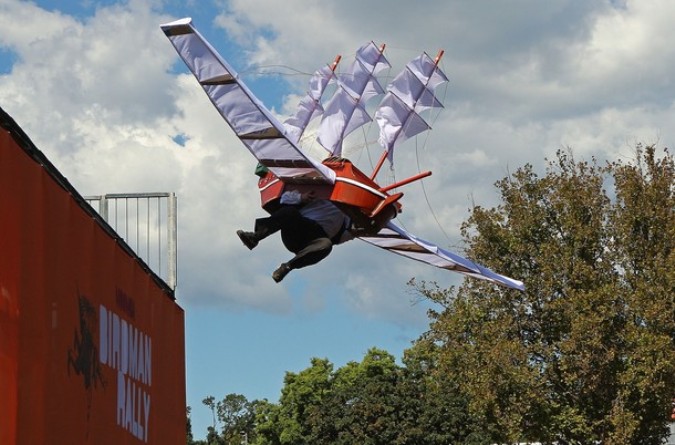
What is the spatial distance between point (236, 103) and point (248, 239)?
5.61 ft

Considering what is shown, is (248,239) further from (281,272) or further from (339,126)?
(339,126)

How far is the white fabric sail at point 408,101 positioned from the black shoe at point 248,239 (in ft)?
5.14

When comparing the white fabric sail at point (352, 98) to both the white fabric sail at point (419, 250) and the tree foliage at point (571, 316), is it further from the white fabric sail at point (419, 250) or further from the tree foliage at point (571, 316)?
the tree foliage at point (571, 316)

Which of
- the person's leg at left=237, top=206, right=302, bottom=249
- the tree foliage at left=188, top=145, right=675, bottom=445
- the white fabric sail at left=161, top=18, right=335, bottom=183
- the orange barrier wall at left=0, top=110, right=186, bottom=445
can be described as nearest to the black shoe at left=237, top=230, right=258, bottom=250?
the person's leg at left=237, top=206, right=302, bottom=249

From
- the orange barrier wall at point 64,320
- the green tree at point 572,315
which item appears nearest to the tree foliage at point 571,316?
the green tree at point 572,315

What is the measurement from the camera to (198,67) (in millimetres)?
8742

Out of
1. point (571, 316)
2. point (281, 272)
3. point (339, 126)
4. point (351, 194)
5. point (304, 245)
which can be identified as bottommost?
point (281, 272)

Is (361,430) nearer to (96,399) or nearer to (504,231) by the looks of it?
(504,231)

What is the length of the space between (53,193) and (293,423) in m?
64.2

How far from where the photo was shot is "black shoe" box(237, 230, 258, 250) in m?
10.3

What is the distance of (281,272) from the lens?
10102 mm

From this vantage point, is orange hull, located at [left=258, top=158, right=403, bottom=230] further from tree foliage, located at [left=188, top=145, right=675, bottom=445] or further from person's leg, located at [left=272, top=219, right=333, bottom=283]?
tree foliage, located at [left=188, top=145, right=675, bottom=445]

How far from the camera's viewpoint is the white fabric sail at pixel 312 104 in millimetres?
11188

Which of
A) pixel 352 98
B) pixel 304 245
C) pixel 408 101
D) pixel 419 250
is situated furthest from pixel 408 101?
pixel 304 245
